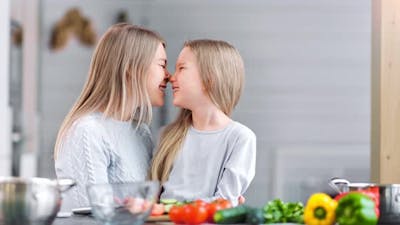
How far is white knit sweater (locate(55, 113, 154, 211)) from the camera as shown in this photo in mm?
3322

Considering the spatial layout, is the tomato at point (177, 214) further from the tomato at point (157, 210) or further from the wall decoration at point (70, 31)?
the wall decoration at point (70, 31)

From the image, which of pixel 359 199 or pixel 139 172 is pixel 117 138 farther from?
pixel 359 199

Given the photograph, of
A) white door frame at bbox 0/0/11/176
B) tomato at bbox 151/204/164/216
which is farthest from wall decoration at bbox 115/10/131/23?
tomato at bbox 151/204/164/216

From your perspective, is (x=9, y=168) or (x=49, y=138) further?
(x=49, y=138)

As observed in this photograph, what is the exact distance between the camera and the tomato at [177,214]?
8.16 feet

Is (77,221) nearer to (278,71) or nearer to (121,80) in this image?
(121,80)

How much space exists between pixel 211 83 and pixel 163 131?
30cm

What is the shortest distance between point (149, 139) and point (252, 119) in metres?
3.51

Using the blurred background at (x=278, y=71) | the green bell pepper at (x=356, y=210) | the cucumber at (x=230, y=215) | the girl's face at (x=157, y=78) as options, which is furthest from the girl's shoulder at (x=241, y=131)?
the blurred background at (x=278, y=71)

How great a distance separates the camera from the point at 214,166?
3.31 m

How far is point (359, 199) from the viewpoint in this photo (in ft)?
7.52

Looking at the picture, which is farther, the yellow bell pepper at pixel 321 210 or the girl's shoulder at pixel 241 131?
the girl's shoulder at pixel 241 131

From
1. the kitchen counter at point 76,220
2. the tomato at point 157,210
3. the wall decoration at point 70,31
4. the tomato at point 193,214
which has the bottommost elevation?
the kitchen counter at point 76,220

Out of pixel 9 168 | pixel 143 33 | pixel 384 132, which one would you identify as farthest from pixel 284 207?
pixel 9 168
